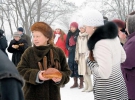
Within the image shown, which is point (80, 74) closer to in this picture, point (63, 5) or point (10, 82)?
point (10, 82)

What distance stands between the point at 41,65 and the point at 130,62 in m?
1.05

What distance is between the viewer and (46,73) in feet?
9.53

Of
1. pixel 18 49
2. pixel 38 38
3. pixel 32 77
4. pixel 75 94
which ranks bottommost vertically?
pixel 75 94

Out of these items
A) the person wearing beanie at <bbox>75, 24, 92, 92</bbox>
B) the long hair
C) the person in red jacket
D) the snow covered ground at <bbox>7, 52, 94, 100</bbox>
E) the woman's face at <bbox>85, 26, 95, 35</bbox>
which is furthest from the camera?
the person in red jacket

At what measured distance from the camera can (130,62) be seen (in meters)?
3.26

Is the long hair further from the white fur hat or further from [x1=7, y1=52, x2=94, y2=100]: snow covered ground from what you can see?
[x1=7, y1=52, x2=94, y2=100]: snow covered ground

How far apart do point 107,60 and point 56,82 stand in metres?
0.72

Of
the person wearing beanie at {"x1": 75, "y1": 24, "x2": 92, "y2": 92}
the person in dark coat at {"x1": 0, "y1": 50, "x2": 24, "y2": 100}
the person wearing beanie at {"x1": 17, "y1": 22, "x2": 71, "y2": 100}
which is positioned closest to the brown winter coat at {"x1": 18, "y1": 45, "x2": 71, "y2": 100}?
the person wearing beanie at {"x1": 17, "y1": 22, "x2": 71, "y2": 100}

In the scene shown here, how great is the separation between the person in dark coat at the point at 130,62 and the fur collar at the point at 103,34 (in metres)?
0.42

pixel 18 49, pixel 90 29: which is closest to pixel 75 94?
pixel 18 49

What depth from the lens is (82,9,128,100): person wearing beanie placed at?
2.85m

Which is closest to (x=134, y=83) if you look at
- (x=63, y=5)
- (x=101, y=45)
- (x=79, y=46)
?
(x=101, y=45)

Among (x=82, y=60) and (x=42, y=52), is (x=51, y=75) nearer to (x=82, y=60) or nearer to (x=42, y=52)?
(x=42, y=52)

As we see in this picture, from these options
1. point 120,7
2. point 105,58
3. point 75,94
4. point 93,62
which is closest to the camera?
point 105,58
